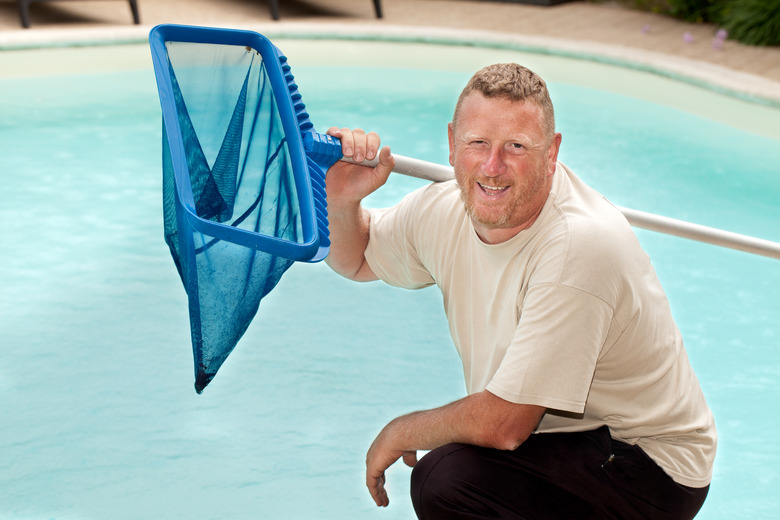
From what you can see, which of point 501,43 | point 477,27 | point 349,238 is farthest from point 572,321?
point 477,27

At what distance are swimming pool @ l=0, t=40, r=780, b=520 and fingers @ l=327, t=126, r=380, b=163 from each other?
1.15 metres

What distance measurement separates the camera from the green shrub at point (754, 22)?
7.44 metres

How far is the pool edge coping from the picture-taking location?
6414mm

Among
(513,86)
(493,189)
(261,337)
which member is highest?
(513,86)

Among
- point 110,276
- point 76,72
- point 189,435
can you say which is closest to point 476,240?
point 189,435

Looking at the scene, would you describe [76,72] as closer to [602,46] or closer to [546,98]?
[602,46]

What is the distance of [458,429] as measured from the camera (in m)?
1.71

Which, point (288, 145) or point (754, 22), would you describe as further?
point (754, 22)

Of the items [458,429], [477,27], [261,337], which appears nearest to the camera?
[458,429]

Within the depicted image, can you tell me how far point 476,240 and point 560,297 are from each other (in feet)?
0.94

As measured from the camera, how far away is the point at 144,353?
339 cm

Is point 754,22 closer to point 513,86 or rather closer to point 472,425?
point 513,86

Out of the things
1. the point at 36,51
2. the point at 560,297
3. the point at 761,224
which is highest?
the point at 560,297

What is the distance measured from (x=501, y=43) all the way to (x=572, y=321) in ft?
21.4
